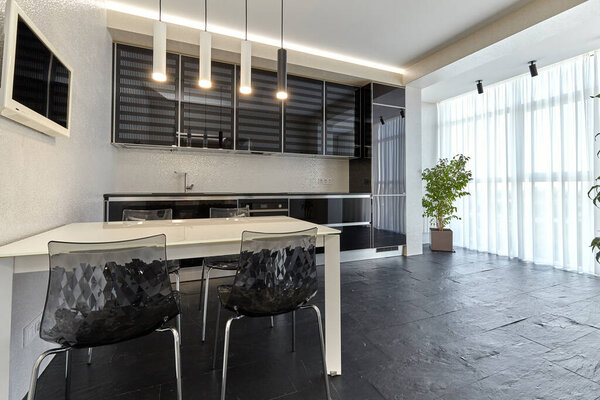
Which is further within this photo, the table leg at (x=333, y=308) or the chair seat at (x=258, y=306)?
the table leg at (x=333, y=308)

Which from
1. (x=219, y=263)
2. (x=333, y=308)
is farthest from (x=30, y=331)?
(x=333, y=308)

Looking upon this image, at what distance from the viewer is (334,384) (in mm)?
1575

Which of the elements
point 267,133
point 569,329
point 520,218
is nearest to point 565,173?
point 520,218

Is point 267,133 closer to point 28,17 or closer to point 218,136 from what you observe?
point 218,136

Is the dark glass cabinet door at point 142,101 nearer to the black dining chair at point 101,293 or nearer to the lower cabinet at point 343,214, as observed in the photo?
the lower cabinet at point 343,214

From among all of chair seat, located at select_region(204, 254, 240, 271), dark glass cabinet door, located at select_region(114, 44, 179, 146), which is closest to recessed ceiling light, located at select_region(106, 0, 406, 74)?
dark glass cabinet door, located at select_region(114, 44, 179, 146)

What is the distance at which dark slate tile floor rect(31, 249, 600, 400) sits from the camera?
153 centimetres

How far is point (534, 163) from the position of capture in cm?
419

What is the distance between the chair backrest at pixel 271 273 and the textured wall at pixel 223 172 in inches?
115

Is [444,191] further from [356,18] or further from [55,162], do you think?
[55,162]

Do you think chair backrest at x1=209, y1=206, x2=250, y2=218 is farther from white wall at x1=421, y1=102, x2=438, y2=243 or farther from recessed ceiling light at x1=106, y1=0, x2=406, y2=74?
white wall at x1=421, y1=102, x2=438, y2=243

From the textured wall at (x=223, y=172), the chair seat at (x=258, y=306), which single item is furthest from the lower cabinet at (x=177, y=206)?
the chair seat at (x=258, y=306)

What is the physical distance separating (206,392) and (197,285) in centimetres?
189

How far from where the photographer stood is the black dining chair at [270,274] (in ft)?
4.31
